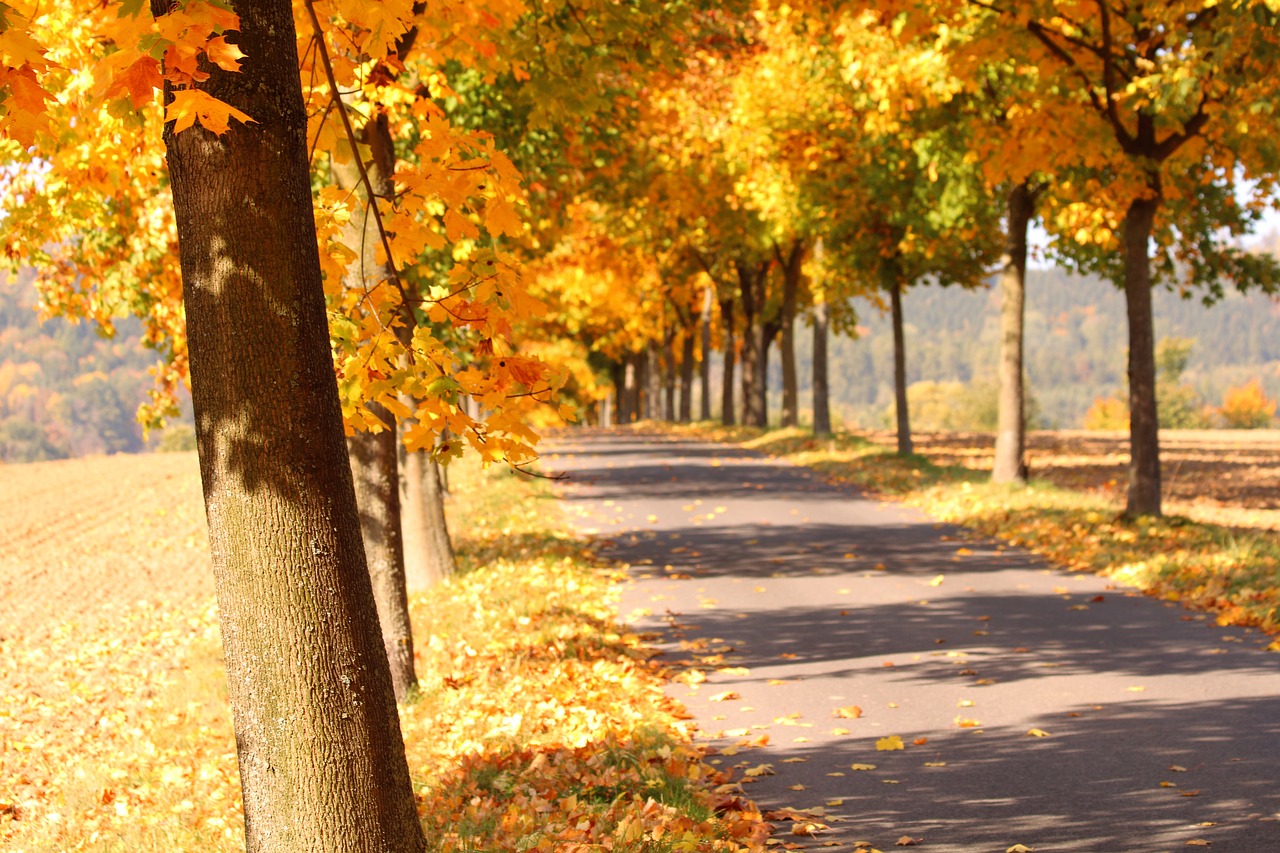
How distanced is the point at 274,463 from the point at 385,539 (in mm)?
4606

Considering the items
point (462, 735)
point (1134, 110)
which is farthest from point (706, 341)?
point (462, 735)

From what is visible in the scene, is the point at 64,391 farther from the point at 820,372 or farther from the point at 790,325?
the point at 820,372

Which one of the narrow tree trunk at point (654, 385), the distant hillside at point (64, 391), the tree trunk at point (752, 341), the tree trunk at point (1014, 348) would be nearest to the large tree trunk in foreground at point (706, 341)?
the tree trunk at point (752, 341)

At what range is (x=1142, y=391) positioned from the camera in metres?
13.1

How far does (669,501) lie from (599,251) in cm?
2028

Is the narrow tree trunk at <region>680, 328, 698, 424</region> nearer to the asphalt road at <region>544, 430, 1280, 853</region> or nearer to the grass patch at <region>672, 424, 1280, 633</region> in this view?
the grass patch at <region>672, 424, 1280, 633</region>

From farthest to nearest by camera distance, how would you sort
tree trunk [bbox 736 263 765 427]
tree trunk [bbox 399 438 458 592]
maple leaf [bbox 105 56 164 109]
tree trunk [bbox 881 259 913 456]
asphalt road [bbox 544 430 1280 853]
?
tree trunk [bbox 736 263 765 427], tree trunk [bbox 881 259 913 456], tree trunk [bbox 399 438 458 592], asphalt road [bbox 544 430 1280 853], maple leaf [bbox 105 56 164 109]

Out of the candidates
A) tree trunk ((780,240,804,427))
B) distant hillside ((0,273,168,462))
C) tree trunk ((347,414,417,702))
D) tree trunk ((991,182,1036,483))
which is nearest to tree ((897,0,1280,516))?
tree trunk ((991,182,1036,483))

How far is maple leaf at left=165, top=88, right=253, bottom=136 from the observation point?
3186mm

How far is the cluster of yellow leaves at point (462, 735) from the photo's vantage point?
5398 mm

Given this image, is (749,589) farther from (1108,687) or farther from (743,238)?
(743,238)

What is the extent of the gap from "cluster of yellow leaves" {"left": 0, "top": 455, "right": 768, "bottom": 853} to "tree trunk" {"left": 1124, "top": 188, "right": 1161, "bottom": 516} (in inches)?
238

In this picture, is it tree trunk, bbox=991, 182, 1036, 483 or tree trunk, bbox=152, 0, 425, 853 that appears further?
tree trunk, bbox=991, 182, 1036, 483

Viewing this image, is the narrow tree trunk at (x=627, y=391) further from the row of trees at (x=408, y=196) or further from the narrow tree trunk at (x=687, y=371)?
the row of trees at (x=408, y=196)
